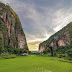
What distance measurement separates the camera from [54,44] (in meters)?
122

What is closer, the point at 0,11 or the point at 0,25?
the point at 0,25

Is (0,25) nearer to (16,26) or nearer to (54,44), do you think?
(16,26)

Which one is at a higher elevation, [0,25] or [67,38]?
[0,25]

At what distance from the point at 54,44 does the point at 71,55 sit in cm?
9627

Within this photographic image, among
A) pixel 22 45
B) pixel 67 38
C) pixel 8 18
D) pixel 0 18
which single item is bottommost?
pixel 22 45

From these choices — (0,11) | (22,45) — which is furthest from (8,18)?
(22,45)

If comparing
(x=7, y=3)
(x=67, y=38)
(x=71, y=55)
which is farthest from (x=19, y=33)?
(x=71, y=55)

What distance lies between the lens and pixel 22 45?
10269cm

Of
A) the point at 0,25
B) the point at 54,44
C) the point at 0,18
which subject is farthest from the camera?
the point at 54,44

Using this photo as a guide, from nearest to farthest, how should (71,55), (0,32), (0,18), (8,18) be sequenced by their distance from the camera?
(71,55) → (0,32) → (0,18) → (8,18)

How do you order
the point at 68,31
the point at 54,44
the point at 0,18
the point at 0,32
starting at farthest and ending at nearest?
1. the point at 54,44
2. the point at 68,31
3. the point at 0,18
4. the point at 0,32

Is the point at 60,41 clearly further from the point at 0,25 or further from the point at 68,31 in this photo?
the point at 0,25

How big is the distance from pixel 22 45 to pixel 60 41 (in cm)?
6119

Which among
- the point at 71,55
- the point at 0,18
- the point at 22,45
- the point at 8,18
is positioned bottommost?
the point at 71,55
